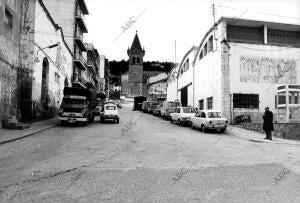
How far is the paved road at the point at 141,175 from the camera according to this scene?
17.8ft

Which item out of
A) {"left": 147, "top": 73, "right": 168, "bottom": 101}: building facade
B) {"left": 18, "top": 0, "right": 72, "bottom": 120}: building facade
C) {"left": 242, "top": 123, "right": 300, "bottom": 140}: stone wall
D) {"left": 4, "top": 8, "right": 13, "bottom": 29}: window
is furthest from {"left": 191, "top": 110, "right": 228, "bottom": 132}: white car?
{"left": 147, "top": 73, "right": 168, "bottom": 101}: building facade

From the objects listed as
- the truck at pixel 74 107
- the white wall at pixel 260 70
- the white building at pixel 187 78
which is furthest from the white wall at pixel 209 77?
the truck at pixel 74 107

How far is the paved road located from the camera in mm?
5433

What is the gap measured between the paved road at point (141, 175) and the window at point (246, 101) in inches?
541

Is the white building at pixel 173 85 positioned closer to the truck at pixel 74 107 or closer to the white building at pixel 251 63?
the white building at pixel 251 63

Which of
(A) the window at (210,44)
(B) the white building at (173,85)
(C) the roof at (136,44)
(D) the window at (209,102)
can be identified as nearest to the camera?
(D) the window at (209,102)

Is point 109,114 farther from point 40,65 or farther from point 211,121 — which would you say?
point 211,121

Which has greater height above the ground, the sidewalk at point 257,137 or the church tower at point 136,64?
the church tower at point 136,64

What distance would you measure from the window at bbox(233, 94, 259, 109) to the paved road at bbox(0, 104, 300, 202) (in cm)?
1375

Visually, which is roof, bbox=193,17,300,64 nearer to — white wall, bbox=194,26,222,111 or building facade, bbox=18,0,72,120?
white wall, bbox=194,26,222,111

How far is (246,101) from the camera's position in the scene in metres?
24.1

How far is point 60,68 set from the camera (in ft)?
99.9

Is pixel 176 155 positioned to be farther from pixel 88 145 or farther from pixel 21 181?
pixel 21 181

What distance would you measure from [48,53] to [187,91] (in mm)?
17960
